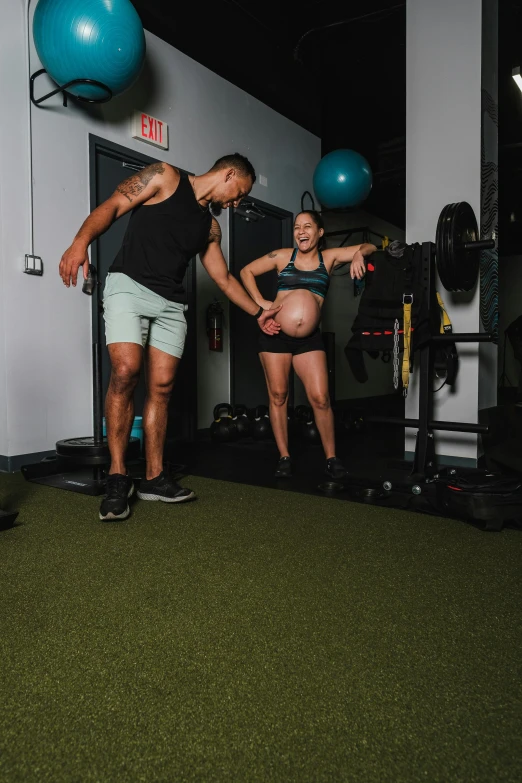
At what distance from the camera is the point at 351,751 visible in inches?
31.2

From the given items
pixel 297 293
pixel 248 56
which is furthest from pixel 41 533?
pixel 248 56

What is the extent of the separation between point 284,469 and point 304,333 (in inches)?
28.2

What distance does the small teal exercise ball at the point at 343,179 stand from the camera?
4.41m

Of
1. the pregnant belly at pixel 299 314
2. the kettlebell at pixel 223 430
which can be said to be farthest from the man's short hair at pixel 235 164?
the kettlebell at pixel 223 430

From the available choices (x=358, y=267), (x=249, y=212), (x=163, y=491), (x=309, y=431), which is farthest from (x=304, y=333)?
(x=249, y=212)

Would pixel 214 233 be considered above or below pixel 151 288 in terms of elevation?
above

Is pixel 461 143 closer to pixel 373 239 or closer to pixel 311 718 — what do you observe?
pixel 311 718

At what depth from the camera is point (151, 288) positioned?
2170 mm

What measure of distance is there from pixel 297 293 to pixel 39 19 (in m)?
1.85

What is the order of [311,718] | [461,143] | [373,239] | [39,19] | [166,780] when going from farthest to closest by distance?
[373,239]
[461,143]
[39,19]
[311,718]
[166,780]

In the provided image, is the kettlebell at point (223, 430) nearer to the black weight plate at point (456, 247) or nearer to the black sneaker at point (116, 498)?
the black sneaker at point (116, 498)

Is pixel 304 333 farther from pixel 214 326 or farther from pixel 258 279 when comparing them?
pixel 258 279

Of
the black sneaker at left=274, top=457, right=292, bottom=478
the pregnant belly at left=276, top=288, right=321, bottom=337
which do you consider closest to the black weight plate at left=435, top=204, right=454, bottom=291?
the pregnant belly at left=276, top=288, right=321, bottom=337

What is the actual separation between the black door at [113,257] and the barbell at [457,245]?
1.35 m
